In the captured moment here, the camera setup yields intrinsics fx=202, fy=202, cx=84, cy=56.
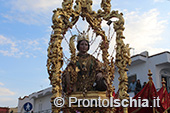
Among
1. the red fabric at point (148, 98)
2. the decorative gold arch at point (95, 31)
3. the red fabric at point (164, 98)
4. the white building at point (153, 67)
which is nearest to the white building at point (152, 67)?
the white building at point (153, 67)

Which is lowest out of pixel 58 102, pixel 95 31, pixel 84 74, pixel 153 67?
pixel 58 102

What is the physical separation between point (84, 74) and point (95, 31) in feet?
3.16

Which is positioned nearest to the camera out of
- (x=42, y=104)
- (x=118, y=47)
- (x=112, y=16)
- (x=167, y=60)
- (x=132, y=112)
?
(x=118, y=47)

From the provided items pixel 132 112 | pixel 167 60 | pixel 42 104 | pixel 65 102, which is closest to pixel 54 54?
pixel 65 102

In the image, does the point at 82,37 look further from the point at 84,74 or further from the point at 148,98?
the point at 148,98

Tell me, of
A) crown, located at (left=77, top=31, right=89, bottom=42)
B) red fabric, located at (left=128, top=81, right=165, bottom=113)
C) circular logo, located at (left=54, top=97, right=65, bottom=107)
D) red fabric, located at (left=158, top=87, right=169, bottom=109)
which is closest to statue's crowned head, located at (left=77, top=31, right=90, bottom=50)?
crown, located at (left=77, top=31, right=89, bottom=42)

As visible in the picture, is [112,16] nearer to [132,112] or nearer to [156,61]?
[132,112]

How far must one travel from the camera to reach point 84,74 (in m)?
3.84

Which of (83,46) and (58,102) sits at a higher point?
(83,46)

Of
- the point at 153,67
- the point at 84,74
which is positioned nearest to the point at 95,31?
the point at 84,74

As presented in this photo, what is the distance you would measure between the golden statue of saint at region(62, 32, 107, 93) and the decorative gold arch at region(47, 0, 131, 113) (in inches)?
6.0

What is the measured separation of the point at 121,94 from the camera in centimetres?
335

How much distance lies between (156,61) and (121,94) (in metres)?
9.32

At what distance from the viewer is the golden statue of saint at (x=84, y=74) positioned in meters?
3.70
